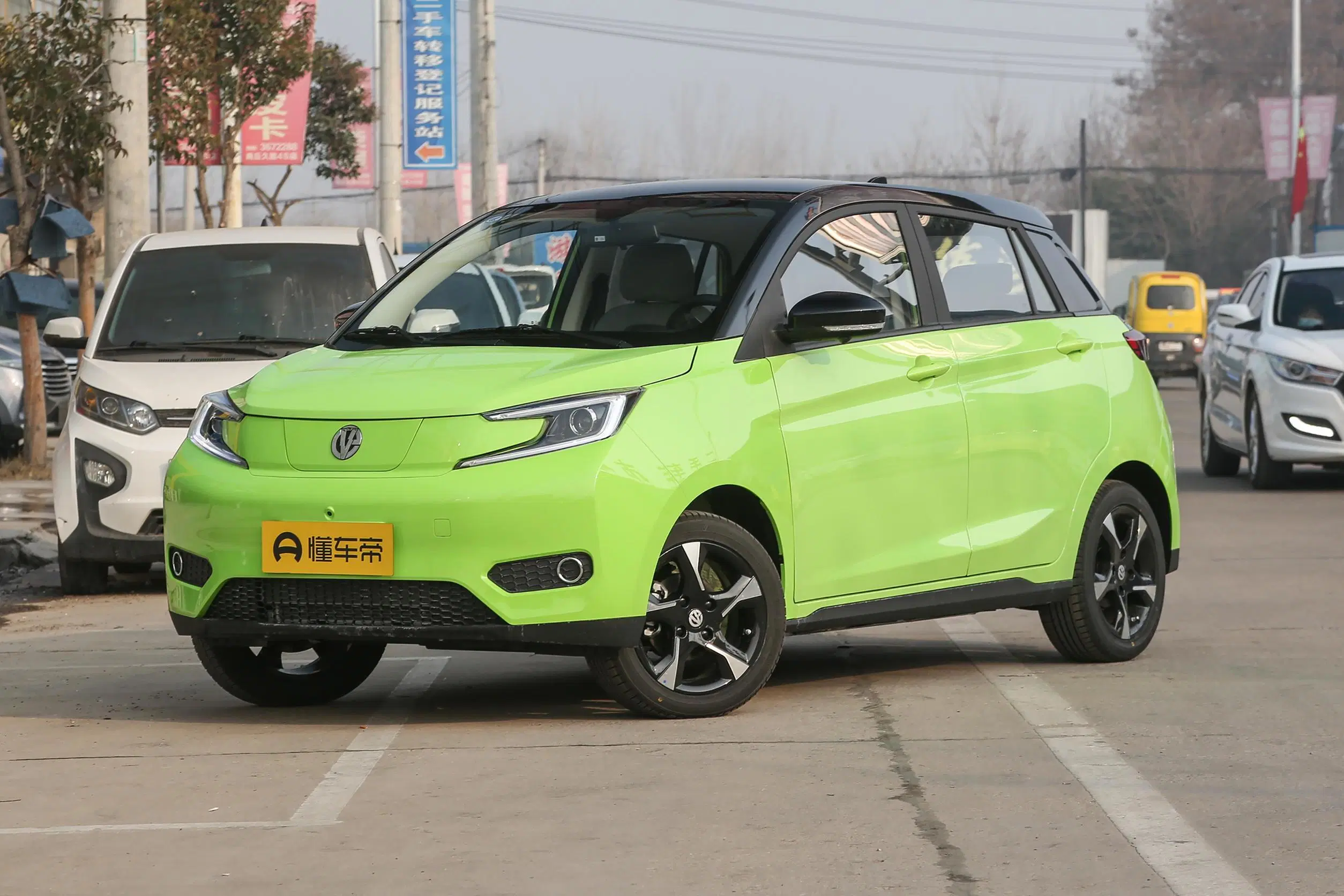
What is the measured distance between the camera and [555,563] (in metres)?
6.55

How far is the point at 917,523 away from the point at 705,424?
1.10m

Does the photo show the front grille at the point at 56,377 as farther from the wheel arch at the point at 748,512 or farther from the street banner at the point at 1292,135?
the street banner at the point at 1292,135

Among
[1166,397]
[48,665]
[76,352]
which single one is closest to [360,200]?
[1166,397]

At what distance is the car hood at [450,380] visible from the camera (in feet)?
21.8

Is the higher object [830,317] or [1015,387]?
[830,317]

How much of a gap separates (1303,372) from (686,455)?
10.7 metres

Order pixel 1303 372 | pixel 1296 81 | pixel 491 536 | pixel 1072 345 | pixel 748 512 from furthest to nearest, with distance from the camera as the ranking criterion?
1. pixel 1296 81
2. pixel 1303 372
3. pixel 1072 345
4. pixel 748 512
5. pixel 491 536

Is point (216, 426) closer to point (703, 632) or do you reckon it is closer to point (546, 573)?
point (546, 573)

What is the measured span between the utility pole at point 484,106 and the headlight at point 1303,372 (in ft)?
59.0

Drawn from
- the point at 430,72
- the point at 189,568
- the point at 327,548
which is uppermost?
the point at 430,72

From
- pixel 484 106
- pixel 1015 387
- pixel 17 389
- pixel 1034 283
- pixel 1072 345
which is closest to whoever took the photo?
pixel 1015 387

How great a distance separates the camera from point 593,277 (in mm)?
7660

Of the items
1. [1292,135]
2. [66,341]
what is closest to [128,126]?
[66,341]

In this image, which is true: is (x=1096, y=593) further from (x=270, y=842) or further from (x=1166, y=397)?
(x=1166, y=397)
